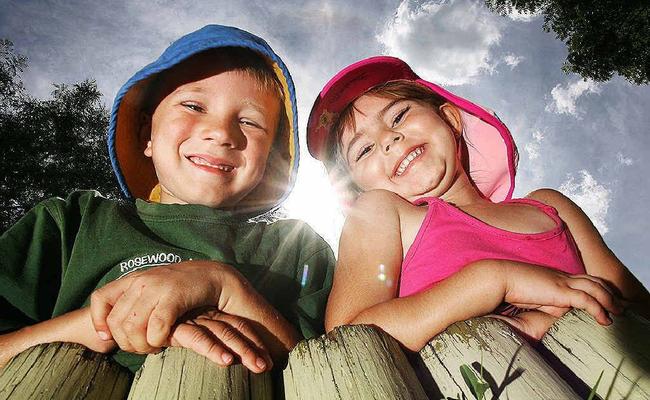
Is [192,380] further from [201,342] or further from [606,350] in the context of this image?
[606,350]

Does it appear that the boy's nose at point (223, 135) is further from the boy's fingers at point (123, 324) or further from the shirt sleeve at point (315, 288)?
the boy's fingers at point (123, 324)

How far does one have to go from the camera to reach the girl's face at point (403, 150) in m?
2.80

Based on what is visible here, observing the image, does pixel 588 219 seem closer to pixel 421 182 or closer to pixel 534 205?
pixel 534 205

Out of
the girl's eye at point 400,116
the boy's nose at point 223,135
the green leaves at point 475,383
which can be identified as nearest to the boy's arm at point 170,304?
the green leaves at point 475,383

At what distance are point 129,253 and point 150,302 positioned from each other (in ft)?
3.23

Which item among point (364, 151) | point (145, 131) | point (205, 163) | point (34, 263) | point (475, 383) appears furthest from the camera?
point (145, 131)

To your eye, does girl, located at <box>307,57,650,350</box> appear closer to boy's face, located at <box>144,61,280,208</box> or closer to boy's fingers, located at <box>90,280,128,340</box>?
boy's face, located at <box>144,61,280,208</box>

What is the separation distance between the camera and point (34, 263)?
7.17 feet

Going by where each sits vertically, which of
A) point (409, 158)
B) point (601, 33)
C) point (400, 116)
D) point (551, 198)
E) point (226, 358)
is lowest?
point (226, 358)

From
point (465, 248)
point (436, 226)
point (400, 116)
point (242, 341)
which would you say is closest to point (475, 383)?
point (242, 341)

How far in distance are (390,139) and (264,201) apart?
1.05 metres

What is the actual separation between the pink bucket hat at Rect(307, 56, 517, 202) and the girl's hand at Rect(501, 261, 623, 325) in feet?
5.51

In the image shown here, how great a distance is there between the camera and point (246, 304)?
1.64 meters

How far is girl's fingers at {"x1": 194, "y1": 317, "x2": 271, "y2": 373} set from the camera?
1.33 meters
